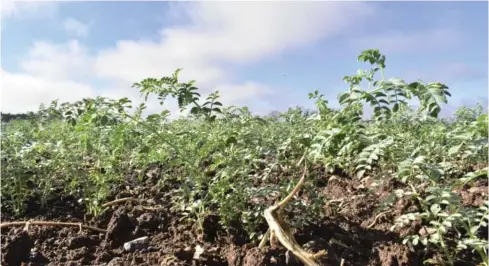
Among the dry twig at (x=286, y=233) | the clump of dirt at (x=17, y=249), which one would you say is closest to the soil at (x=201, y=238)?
the clump of dirt at (x=17, y=249)

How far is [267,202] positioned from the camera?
2957 mm

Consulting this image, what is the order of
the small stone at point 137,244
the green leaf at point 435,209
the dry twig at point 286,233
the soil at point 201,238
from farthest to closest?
the small stone at point 137,244 → the soil at point 201,238 → the green leaf at point 435,209 → the dry twig at point 286,233

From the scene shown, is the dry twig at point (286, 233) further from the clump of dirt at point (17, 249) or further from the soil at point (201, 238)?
the clump of dirt at point (17, 249)

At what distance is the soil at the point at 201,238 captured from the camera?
7.56ft

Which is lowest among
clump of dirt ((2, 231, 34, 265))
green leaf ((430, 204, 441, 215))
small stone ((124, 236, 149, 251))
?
clump of dirt ((2, 231, 34, 265))

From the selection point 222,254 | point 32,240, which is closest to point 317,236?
point 222,254

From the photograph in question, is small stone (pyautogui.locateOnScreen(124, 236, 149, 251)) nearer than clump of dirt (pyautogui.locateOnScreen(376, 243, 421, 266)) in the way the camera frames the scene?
No

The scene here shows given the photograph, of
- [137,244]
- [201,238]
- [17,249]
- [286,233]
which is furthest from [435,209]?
[17,249]

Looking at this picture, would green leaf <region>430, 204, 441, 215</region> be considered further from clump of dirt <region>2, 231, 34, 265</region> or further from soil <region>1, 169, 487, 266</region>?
clump of dirt <region>2, 231, 34, 265</region>

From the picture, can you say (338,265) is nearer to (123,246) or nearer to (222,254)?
(222,254)

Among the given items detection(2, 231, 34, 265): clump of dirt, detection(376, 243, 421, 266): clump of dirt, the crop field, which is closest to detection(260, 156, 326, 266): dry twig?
the crop field

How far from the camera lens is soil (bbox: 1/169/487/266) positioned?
7.56ft

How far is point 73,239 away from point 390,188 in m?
1.88

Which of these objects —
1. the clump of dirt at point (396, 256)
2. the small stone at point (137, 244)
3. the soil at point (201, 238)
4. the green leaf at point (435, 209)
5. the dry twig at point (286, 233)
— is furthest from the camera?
the small stone at point (137, 244)
